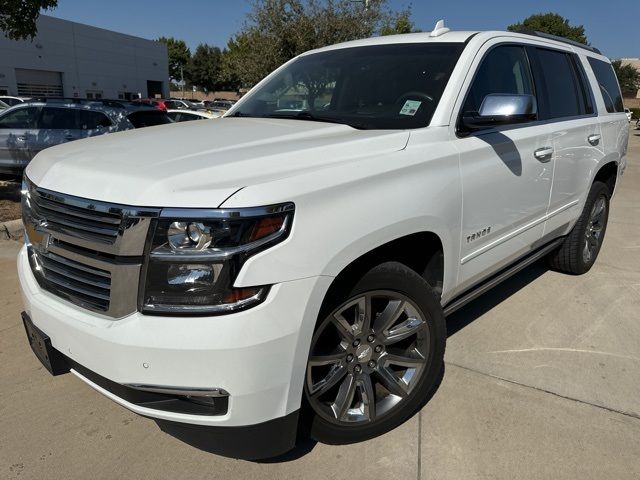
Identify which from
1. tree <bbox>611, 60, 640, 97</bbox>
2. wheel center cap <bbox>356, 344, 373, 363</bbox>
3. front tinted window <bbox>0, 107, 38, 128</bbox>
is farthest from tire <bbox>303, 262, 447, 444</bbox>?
tree <bbox>611, 60, 640, 97</bbox>

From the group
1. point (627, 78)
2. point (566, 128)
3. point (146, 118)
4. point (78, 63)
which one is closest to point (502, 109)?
point (566, 128)

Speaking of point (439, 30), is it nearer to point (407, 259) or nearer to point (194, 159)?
point (407, 259)

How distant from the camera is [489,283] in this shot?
3277 millimetres

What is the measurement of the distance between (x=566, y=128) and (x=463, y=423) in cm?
229

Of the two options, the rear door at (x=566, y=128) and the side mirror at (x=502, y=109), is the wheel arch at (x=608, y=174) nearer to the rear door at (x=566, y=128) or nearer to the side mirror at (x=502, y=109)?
the rear door at (x=566, y=128)

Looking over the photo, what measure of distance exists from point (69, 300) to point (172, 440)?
36.2 inches

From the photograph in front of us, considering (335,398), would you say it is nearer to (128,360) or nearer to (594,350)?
(128,360)

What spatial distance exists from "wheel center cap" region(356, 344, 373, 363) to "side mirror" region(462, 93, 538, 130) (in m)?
1.30

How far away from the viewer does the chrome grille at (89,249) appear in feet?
5.91

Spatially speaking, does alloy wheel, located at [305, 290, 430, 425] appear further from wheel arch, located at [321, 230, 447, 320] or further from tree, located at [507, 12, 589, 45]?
tree, located at [507, 12, 589, 45]

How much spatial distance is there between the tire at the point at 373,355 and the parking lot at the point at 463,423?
18cm

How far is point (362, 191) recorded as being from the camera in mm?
2102

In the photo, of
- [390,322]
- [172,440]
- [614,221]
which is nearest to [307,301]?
[390,322]

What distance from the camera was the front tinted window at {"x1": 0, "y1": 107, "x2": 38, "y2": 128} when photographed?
898 cm
